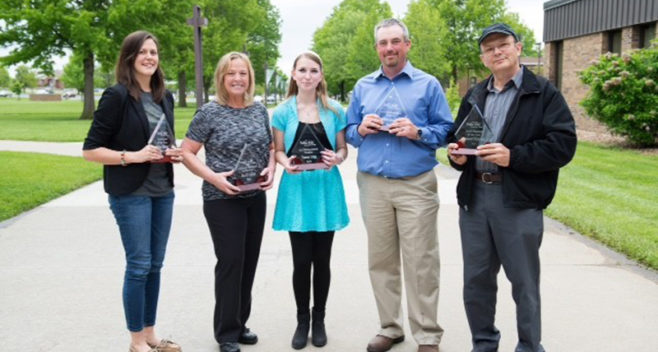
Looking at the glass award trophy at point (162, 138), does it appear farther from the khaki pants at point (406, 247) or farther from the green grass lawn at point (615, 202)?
the green grass lawn at point (615, 202)

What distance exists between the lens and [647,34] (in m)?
19.0

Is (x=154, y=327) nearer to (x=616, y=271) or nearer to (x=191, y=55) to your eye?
(x=616, y=271)

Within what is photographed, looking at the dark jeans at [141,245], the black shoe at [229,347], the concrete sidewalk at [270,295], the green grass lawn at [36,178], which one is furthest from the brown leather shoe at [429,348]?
the green grass lawn at [36,178]

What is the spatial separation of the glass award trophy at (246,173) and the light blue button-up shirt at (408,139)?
0.69 m

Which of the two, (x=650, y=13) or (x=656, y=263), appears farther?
(x=650, y=13)

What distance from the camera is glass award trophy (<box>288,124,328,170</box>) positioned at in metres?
4.03

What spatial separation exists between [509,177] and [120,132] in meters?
2.26

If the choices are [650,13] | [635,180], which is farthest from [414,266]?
[650,13]

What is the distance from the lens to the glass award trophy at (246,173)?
3957 millimetres

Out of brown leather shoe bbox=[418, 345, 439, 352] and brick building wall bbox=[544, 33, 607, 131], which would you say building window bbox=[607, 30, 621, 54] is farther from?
brown leather shoe bbox=[418, 345, 439, 352]

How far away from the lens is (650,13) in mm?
18094

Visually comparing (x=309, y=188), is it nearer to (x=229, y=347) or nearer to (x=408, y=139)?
(x=408, y=139)

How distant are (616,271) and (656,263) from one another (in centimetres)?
42

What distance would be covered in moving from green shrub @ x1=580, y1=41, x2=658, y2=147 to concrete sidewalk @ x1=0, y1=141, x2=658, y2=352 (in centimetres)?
962
